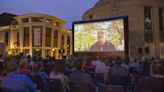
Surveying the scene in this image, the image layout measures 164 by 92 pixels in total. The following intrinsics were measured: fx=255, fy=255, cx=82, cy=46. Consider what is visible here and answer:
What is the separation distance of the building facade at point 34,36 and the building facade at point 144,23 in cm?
1124

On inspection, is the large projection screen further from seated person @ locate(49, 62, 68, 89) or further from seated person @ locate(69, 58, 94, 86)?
seated person @ locate(69, 58, 94, 86)

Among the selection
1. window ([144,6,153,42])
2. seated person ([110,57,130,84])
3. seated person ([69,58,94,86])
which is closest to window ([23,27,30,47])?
window ([144,6,153,42])

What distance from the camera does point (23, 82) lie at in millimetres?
4492

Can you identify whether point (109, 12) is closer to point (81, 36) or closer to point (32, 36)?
point (32, 36)

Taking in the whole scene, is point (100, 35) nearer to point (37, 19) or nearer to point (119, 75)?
point (119, 75)

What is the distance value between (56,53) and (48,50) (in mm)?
2431

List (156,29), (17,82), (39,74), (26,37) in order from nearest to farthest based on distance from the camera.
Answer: (17,82)
(39,74)
(156,29)
(26,37)

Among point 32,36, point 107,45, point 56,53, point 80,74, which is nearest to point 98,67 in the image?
point 80,74

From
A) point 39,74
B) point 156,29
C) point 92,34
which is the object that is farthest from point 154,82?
point 156,29

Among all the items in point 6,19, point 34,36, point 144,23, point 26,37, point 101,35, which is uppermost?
point 6,19

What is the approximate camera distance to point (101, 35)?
2584 centimetres

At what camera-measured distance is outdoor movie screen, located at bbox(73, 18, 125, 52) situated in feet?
81.8

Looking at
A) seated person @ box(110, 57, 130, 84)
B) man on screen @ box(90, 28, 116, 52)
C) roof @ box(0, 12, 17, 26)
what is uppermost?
roof @ box(0, 12, 17, 26)

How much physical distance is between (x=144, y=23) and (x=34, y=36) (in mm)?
19501
